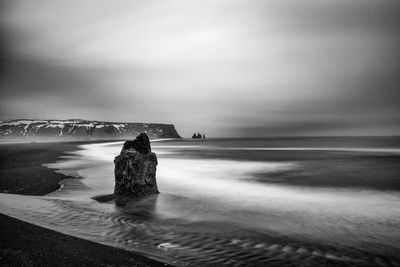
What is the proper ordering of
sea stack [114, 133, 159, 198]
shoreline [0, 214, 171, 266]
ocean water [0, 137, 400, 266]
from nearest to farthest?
shoreline [0, 214, 171, 266], ocean water [0, 137, 400, 266], sea stack [114, 133, 159, 198]

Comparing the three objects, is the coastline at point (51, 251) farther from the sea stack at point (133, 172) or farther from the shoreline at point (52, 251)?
the sea stack at point (133, 172)

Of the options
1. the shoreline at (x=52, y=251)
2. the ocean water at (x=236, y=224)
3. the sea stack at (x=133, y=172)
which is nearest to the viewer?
the shoreline at (x=52, y=251)

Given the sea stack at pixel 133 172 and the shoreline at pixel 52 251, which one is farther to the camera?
the sea stack at pixel 133 172

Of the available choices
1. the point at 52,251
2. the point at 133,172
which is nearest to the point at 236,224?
the point at 133,172

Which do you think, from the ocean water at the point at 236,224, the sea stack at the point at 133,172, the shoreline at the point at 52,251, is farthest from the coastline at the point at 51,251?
the sea stack at the point at 133,172

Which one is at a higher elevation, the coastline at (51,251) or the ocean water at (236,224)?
the coastline at (51,251)

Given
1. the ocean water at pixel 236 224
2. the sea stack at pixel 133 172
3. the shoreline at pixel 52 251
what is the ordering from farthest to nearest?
the sea stack at pixel 133 172, the ocean water at pixel 236 224, the shoreline at pixel 52 251

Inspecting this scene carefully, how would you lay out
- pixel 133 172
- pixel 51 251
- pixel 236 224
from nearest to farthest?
pixel 51 251 < pixel 236 224 < pixel 133 172

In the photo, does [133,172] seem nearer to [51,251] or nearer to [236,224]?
[236,224]

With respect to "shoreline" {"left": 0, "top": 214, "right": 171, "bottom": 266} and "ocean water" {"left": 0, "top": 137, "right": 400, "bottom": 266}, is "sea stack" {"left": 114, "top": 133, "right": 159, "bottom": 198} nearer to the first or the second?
"ocean water" {"left": 0, "top": 137, "right": 400, "bottom": 266}

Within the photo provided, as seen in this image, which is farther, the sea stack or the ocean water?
the sea stack

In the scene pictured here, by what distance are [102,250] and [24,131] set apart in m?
219

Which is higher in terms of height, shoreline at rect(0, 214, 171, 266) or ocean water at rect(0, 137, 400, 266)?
shoreline at rect(0, 214, 171, 266)

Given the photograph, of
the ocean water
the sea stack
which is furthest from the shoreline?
the sea stack
